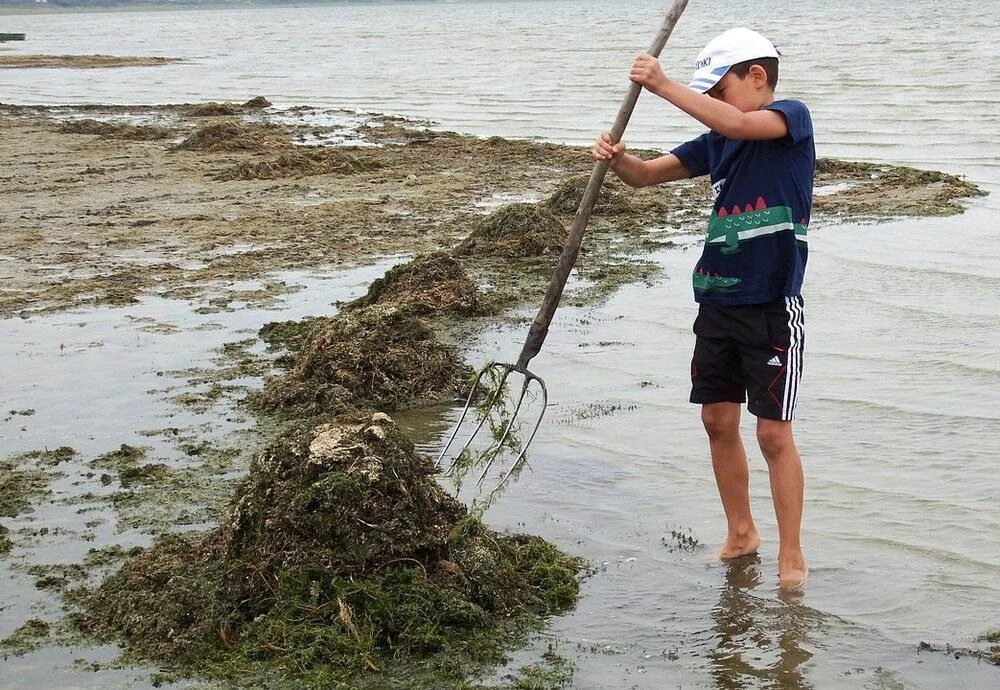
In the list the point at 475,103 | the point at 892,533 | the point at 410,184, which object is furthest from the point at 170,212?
the point at 475,103

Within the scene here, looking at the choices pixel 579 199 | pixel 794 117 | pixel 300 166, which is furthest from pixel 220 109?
pixel 794 117

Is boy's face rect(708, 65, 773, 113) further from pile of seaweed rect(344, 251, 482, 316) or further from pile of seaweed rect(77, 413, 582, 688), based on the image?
pile of seaweed rect(344, 251, 482, 316)

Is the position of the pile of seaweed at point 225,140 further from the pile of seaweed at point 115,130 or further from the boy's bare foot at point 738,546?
the boy's bare foot at point 738,546

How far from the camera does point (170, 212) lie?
1118 cm

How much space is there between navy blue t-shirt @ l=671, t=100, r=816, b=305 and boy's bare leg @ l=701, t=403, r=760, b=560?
55 cm

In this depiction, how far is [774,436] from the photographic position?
→ 13.5ft

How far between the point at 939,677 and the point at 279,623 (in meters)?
1.95

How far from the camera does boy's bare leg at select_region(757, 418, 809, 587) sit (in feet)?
13.5

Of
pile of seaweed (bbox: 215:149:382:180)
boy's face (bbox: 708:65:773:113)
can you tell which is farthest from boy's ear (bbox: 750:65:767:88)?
pile of seaweed (bbox: 215:149:382:180)

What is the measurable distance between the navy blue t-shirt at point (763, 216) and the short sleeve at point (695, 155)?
0.21m

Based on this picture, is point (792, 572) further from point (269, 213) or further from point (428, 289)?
point (269, 213)

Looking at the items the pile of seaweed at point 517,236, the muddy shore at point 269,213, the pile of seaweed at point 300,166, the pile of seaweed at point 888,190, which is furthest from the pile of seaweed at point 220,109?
the pile of seaweed at point 517,236

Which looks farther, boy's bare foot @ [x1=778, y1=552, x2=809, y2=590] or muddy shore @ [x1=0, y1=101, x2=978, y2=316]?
muddy shore @ [x1=0, y1=101, x2=978, y2=316]

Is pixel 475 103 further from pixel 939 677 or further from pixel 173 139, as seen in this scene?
pixel 939 677
